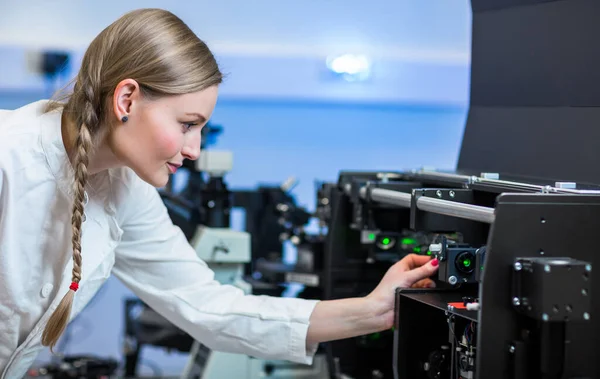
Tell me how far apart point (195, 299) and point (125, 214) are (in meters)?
0.26

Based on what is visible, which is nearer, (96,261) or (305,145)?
(96,261)

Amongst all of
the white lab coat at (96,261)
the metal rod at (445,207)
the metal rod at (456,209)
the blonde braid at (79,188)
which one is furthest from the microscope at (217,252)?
the metal rod at (456,209)

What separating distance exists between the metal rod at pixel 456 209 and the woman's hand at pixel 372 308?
0.56 ft

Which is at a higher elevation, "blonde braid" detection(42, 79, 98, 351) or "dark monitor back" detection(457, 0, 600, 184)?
"dark monitor back" detection(457, 0, 600, 184)

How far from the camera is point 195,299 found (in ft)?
6.44

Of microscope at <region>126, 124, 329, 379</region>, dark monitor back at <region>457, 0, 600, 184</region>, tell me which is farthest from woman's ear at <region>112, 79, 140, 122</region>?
microscope at <region>126, 124, 329, 379</region>

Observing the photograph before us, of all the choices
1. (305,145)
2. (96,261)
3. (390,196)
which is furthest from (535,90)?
(305,145)

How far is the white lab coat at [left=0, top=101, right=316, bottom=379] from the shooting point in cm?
166

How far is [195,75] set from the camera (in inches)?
63.2

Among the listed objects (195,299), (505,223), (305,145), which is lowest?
(195,299)

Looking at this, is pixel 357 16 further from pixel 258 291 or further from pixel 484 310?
pixel 484 310

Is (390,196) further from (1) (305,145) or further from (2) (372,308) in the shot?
(1) (305,145)

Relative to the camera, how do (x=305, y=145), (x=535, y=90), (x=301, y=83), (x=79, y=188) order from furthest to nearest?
(x=305, y=145)
(x=301, y=83)
(x=535, y=90)
(x=79, y=188)

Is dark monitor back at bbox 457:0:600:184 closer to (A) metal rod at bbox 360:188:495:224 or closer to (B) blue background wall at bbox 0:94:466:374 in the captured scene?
(A) metal rod at bbox 360:188:495:224
